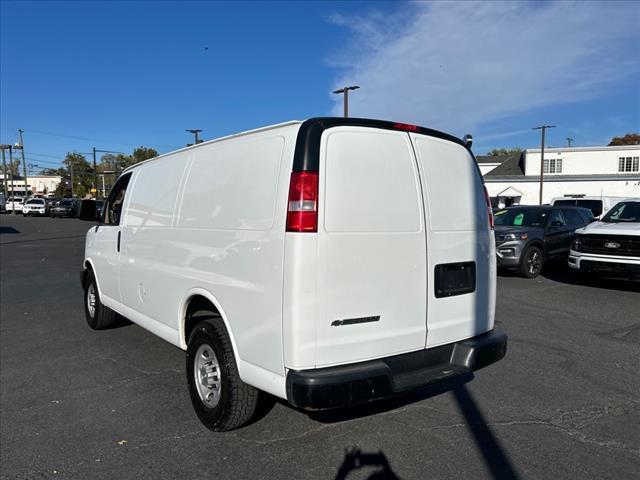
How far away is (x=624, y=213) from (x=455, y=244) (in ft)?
27.3

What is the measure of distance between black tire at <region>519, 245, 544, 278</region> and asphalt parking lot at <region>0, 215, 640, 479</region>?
462 centimetres

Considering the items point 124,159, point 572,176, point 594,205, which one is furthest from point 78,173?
point 594,205

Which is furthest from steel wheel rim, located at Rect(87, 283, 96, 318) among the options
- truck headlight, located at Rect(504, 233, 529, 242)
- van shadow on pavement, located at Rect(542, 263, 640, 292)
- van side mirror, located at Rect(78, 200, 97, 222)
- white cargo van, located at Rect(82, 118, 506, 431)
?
van shadow on pavement, located at Rect(542, 263, 640, 292)

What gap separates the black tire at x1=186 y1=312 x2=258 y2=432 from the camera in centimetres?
342

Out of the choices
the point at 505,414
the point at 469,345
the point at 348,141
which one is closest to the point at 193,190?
Answer: the point at 348,141

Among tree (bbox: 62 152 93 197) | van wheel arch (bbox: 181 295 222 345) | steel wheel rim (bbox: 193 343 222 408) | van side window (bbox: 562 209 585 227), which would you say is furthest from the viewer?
tree (bbox: 62 152 93 197)

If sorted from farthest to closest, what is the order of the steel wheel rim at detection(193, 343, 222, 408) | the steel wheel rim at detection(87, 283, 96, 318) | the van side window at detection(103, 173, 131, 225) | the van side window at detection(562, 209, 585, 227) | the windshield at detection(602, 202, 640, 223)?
the van side window at detection(562, 209, 585, 227)
the windshield at detection(602, 202, 640, 223)
the steel wheel rim at detection(87, 283, 96, 318)
the van side window at detection(103, 173, 131, 225)
the steel wheel rim at detection(193, 343, 222, 408)

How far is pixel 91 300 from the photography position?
258 inches

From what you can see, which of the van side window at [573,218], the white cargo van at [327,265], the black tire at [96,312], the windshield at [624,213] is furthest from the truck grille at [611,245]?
the black tire at [96,312]

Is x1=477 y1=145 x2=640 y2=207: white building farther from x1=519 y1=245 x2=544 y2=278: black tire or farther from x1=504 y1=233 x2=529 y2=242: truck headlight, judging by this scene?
x1=504 y1=233 x2=529 y2=242: truck headlight

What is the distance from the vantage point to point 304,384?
283 centimetres

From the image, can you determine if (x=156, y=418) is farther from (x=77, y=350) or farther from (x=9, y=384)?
(x=77, y=350)

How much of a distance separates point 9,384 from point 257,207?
3.36 meters

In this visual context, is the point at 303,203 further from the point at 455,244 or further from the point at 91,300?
the point at 91,300
